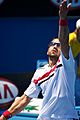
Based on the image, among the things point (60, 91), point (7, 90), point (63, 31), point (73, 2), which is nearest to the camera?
point (63, 31)

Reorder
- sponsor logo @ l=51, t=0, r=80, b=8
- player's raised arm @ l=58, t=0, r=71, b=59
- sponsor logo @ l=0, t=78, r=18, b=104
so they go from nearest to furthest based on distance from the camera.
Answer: player's raised arm @ l=58, t=0, r=71, b=59 → sponsor logo @ l=0, t=78, r=18, b=104 → sponsor logo @ l=51, t=0, r=80, b=8

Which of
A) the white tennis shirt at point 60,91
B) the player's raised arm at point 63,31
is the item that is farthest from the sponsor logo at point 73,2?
the player's raised arm at point 63,31

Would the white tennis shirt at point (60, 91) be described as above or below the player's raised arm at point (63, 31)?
below

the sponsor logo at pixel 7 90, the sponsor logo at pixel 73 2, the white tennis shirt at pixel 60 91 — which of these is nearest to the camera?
Answer: the white tennis shirt at pixel 60 91

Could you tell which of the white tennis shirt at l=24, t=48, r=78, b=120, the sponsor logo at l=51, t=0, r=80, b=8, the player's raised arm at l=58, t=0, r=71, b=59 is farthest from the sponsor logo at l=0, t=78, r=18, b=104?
the player's raised arm at l=58, t=0, r=71, b=59

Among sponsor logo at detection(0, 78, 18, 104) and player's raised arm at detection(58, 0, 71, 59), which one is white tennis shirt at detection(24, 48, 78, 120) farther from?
sponsor logo at detection(0, 78, 18, 104)

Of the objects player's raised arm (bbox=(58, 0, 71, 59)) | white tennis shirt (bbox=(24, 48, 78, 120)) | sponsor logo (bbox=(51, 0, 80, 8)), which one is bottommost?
white tennis shirt (bbox=(24, 48, 78, 120))

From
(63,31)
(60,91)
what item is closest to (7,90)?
(60,91)

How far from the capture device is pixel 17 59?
6.64 meters

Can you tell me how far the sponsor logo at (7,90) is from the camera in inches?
243

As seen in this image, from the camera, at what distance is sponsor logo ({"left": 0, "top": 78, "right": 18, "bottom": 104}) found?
617 centimetres

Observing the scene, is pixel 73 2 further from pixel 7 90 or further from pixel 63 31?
pixel 63 31

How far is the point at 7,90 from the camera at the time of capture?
617 cm

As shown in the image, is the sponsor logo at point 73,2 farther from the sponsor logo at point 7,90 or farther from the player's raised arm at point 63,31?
the player's raised arm at point 63,31
